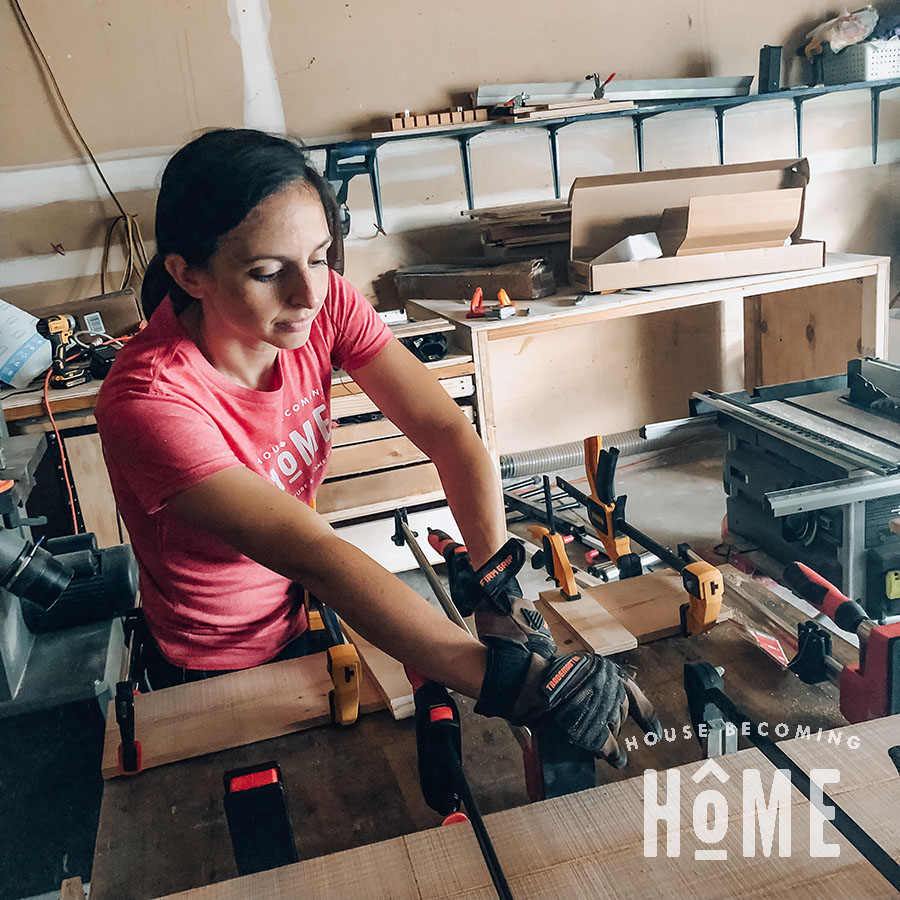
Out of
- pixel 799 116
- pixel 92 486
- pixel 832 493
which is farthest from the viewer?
pixel 799 116

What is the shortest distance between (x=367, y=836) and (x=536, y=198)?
8.98 ft

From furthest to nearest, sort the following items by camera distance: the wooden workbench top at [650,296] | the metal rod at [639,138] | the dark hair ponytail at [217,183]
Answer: the metal rod at [639,138], the wooden workbench top at [650,296], the dark hair ponytail at [217,183]

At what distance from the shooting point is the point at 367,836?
0.79 metres

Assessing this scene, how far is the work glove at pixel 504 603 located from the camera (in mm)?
969

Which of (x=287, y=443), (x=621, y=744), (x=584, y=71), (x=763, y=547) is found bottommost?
(x=763, y=547)

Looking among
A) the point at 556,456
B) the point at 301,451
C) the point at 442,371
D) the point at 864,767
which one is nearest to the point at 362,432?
the point at 442,371

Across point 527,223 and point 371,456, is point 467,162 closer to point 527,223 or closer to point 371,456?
point 527,223

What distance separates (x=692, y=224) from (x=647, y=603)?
66.5 inches

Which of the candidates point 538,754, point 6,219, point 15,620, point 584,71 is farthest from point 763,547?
point 6,219

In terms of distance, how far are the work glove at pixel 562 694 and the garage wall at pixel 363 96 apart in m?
2.42

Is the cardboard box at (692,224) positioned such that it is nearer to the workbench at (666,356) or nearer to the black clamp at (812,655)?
the workbench at (666,356)

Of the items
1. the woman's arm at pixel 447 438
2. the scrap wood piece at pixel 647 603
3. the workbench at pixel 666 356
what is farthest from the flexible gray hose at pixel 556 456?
the scrap wood piece at pixel 647 603

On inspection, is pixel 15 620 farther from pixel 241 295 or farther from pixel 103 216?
pixel 103 216

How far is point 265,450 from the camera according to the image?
1206 mm
